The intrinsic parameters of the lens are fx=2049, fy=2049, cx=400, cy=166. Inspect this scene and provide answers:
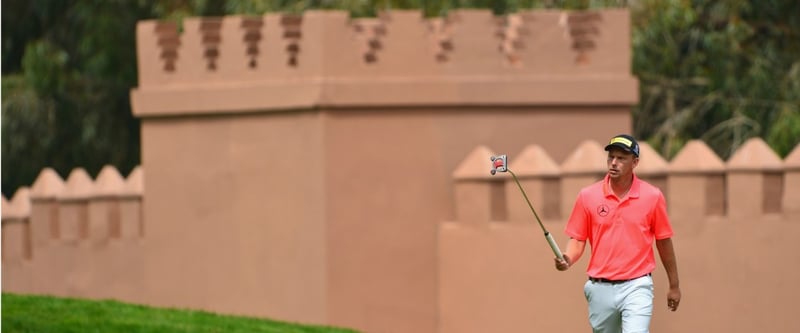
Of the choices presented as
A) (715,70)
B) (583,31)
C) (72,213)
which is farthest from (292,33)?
(715,70)

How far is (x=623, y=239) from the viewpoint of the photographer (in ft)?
A: 29.9

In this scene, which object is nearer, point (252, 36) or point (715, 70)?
point (252, 36)

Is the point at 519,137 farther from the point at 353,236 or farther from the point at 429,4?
the point at 429,4

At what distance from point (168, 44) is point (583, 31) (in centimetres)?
329

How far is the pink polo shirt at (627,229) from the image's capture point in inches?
359

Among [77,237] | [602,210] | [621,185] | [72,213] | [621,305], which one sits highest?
[621,185]

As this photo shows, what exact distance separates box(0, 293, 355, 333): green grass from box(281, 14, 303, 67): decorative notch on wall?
113 inches

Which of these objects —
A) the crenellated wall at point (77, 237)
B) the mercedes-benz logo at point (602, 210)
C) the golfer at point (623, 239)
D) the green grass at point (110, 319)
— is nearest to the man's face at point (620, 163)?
the golfer at point (623, 239)

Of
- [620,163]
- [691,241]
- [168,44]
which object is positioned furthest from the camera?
[168,44]

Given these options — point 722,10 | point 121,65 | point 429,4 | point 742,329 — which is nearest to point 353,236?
point 742,329

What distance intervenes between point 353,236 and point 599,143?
197 centimetres

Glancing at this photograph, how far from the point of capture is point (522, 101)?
49.9 ft

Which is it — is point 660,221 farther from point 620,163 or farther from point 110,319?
point 110,319

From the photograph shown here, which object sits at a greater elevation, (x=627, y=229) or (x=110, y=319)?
(x=627, y=229)
